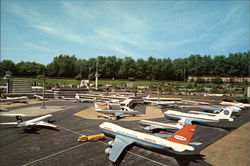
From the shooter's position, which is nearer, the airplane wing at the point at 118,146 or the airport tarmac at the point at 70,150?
the airplane wing at the point at 118,146

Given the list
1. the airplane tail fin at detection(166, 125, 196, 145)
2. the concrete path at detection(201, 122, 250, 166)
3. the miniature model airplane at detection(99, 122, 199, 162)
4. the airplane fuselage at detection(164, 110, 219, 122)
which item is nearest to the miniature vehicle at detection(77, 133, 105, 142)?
the miniature model airplane at detection(99, 122, 199, 162)

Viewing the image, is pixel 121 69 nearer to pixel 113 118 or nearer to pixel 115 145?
pixel 113 118

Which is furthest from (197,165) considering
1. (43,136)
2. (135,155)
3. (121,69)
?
(121,69)

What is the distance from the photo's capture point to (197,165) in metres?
22.9

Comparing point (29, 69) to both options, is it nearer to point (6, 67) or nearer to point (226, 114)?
point (6, 67)

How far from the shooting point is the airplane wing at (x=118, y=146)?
2321cm

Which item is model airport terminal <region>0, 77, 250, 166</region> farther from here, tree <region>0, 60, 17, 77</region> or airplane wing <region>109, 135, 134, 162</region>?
tree <region>0, 60, 17, 77</region>

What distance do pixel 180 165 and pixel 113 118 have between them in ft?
98.6

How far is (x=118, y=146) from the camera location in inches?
1016

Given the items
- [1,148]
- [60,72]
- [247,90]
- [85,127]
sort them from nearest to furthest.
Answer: [1,148] → [85,127] → [247,90] → [60,72]

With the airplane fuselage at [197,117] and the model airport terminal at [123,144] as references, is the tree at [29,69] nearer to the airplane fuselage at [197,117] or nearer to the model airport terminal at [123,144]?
the model airport terminal at [123,144]

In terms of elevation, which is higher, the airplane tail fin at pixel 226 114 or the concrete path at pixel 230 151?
the airplane tail fin at pixel 226 114

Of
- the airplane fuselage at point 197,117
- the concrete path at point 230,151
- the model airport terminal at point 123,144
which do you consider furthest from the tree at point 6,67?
the concrete path at point 230,151

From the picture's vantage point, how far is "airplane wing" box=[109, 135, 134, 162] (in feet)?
76.2
